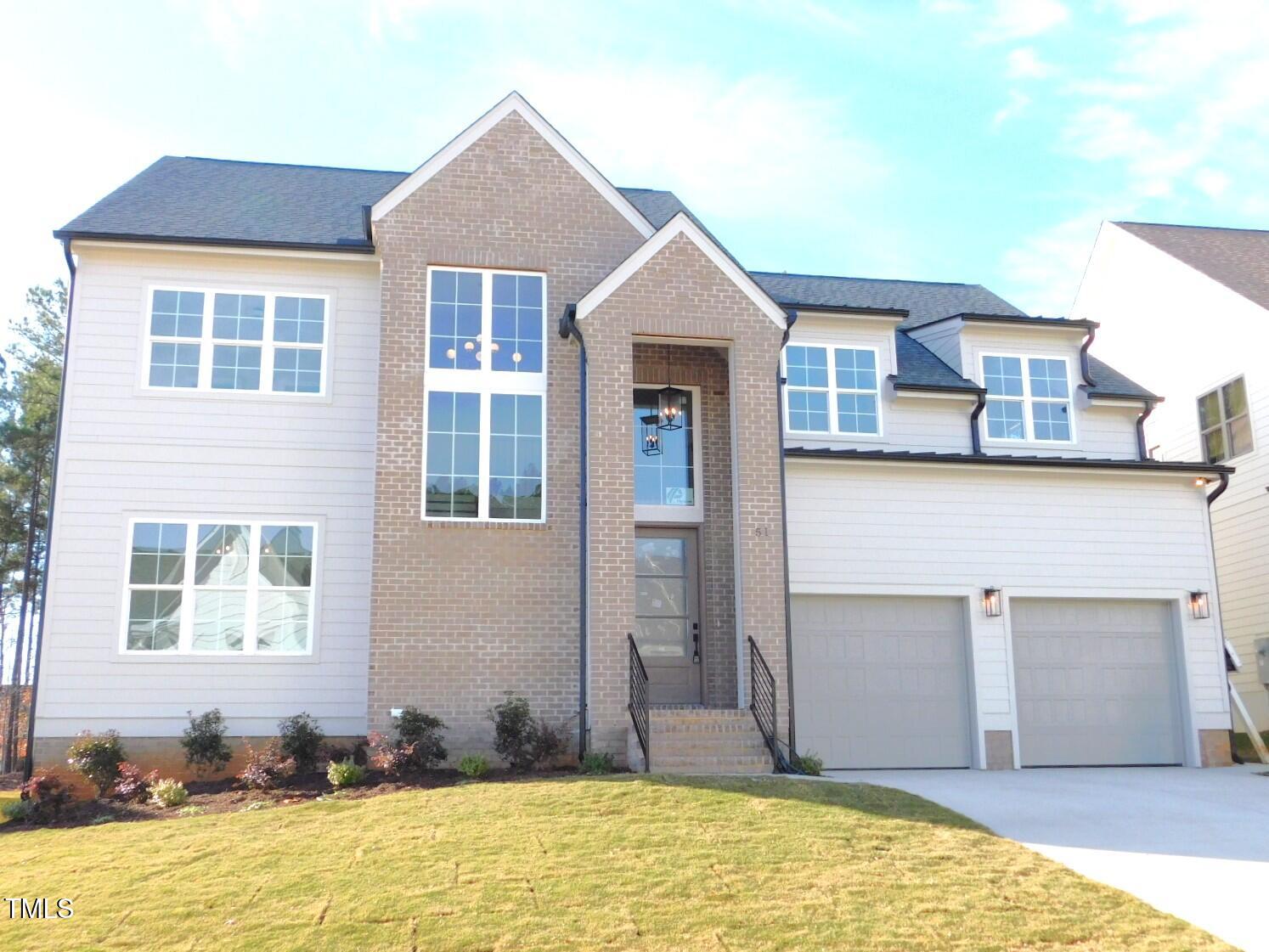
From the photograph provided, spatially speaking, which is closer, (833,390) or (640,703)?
(640,703)

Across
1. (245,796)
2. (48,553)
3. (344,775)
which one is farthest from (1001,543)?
(48,553)

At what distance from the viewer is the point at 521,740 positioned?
13078 millimetres

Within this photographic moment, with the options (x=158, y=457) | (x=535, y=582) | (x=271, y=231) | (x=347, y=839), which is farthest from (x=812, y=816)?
(x=271, y=231)

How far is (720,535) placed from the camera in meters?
15.7

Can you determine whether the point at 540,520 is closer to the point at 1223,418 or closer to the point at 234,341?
the point at 234,341

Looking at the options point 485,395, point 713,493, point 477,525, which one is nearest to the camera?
point 477,525

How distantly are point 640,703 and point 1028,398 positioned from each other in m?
9.19

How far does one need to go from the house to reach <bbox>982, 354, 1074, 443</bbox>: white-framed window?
1.95 meters

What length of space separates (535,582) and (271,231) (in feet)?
20.0

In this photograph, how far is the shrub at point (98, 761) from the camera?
12.9m

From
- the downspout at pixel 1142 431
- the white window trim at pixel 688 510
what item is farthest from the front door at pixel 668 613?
the downspout at pixel 1142 431

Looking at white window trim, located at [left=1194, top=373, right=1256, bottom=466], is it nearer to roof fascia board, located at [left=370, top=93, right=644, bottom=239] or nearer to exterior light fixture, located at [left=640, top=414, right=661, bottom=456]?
exterior light fixture, located at [left=640, top=414, right=661, bottom=456]

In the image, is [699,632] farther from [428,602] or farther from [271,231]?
[271,231]

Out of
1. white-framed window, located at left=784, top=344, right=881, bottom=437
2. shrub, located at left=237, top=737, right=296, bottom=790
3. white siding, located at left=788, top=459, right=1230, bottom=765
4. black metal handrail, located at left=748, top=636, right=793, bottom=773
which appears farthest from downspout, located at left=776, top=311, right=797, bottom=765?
shrub, located at left=237, top=737, right=296, bottom=790
